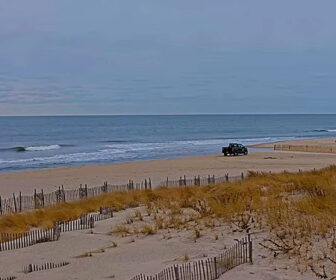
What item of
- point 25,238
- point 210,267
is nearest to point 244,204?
point 210,267

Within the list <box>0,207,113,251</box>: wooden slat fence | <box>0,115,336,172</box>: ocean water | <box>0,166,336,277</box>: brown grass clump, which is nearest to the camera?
<box>0,166,336,277</box>: brown grass clump

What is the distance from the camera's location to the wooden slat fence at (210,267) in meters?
8.52

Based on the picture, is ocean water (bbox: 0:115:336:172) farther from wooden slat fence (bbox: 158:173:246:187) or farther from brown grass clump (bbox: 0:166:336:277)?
brown grass clump (bbox: 0:166:336:277)

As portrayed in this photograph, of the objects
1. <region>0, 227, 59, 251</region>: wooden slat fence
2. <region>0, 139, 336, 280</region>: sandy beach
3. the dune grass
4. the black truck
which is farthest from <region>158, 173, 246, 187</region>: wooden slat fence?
the black truck

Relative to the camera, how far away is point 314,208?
40.5 ft

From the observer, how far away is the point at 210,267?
9094 mm

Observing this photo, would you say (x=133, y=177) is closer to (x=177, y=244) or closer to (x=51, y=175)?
(x=51, y=175)

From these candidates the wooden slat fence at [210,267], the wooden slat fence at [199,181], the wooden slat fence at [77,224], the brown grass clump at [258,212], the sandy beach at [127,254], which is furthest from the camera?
the wooden slat fence at [199,181]

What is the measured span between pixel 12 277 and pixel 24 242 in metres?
2.75

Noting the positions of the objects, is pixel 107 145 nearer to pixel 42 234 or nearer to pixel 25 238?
pixel 42 234

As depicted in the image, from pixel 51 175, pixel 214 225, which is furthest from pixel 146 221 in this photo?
pixel 51 175

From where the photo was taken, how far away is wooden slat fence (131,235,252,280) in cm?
852

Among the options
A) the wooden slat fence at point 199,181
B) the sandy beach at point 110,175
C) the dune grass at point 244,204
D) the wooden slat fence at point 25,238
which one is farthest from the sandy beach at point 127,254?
the sandy beach at point 110,175

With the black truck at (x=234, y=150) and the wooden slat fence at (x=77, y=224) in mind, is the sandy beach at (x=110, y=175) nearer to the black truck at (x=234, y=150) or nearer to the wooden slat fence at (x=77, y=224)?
the black truck at (x=234, y=150)
